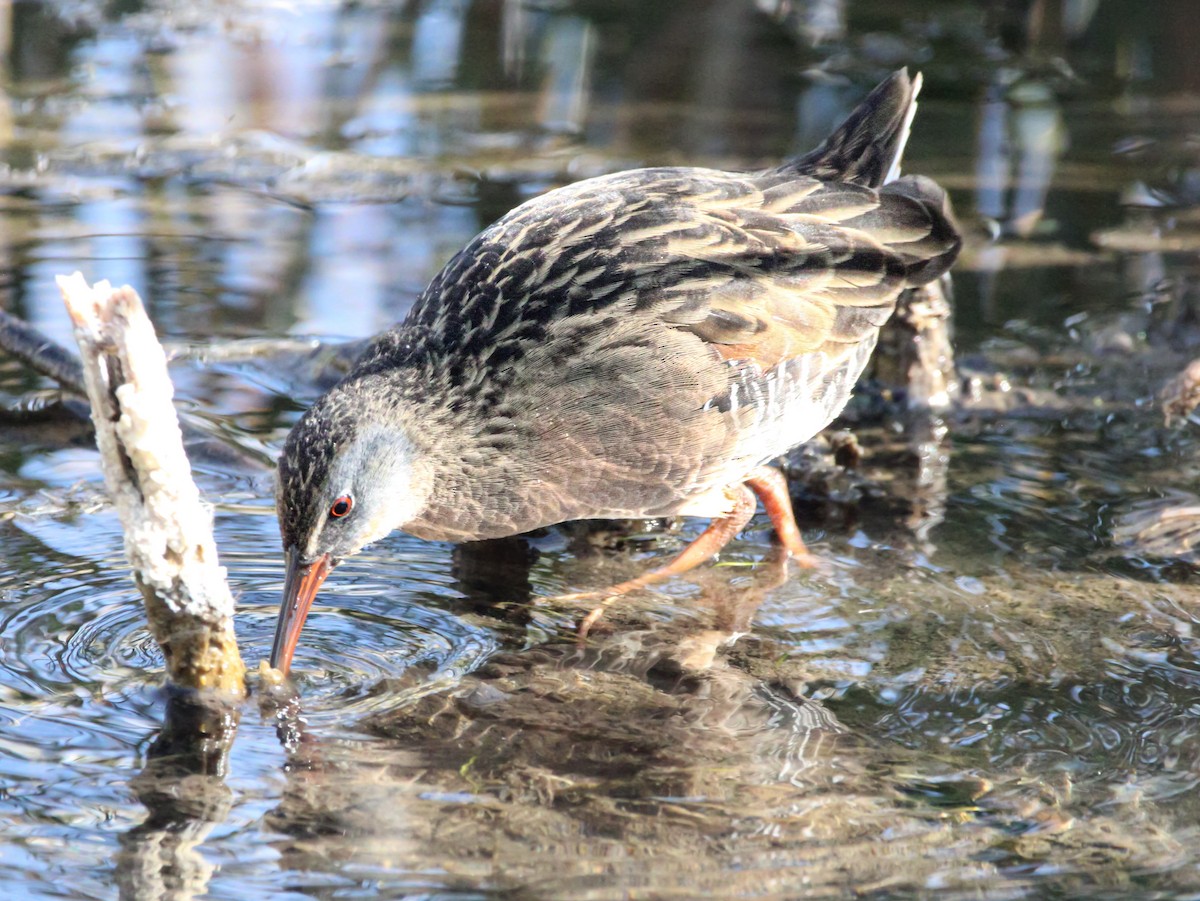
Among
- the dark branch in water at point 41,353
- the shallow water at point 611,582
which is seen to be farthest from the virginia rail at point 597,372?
the dark branch in water at point 41,353

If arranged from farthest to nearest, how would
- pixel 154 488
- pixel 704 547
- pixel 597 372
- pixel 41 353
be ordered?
1. pixel 41 353
2. pixel 704 547
3. pixel 597 372
4. pixel 154 488

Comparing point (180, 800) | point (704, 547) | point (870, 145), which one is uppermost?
point (870, 145)

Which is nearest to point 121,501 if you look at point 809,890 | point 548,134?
point 809,890

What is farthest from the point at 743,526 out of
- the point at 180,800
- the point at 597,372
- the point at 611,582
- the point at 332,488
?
the point at 180,800

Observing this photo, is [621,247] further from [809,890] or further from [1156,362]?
[1156,362]

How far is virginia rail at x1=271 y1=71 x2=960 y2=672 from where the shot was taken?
468 cm

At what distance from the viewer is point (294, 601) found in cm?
446

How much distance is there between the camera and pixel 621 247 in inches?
197

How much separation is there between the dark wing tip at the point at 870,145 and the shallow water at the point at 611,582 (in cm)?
112

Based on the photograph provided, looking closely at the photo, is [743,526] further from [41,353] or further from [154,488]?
[41,353]

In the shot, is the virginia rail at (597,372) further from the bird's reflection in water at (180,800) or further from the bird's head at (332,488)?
the bird's reflection in water at (180,800)

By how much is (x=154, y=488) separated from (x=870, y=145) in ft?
10.2

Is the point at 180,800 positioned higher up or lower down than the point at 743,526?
lower down

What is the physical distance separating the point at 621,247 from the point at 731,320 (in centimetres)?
41
